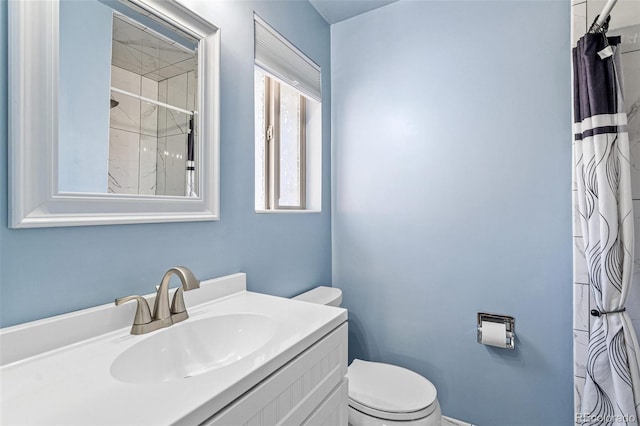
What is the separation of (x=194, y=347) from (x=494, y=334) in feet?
4.35

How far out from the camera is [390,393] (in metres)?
1.31

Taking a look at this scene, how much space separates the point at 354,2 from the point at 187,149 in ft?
4.49

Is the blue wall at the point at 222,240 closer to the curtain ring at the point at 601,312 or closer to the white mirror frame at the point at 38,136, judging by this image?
the white mirror frame at the point at 38,136

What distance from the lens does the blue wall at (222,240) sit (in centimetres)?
69

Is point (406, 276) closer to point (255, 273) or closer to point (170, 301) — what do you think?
point (255, 273)

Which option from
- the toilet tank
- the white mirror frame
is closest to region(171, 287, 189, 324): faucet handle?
the white mirror frame

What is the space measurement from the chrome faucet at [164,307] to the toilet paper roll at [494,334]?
134 centimetres

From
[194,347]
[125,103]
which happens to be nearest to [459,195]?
[194,347]

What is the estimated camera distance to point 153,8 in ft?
Result: 3.13

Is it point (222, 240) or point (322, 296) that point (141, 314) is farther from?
point (322, 296)

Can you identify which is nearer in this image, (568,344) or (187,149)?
(187,149)

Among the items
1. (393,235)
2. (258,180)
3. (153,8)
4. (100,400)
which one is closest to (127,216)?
(100,400)

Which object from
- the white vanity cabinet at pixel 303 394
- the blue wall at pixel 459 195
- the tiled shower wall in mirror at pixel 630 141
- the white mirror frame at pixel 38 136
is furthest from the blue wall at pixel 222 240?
the tiled shower wall in mirror at pixel 630 141

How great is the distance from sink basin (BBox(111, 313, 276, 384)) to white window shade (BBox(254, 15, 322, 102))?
3.60 ft
